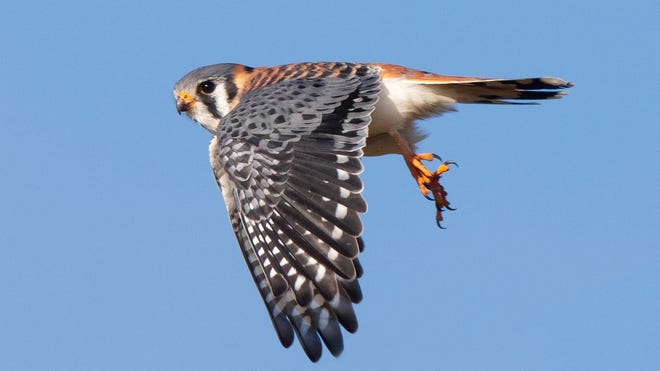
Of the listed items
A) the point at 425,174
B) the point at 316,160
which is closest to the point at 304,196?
the point at 316,160

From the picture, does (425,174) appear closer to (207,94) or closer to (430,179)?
(430,179)

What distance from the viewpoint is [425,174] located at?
9.22 meters

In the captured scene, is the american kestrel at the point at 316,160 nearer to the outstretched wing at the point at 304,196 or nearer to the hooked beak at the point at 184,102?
the outstretched wing at the point at 304,196

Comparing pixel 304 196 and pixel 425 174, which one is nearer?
pixel 304 196

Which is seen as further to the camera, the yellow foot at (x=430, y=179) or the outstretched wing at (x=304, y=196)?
the yellow foot at (x=430, y=179)

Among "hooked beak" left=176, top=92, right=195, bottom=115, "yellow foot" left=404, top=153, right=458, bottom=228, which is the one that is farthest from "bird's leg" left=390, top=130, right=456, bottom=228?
"hooked beak" left=176, top=92, right=195, bottom=115

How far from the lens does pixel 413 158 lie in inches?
363

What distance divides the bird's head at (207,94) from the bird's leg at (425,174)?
4.34ft

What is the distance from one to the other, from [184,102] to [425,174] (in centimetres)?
192

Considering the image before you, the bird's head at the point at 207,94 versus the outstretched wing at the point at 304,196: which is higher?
the bird's head at the point at 207,94

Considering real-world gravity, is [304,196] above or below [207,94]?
below

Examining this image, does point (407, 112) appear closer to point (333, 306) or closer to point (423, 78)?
point (423, 78)

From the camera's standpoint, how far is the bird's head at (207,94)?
9766 millimetres

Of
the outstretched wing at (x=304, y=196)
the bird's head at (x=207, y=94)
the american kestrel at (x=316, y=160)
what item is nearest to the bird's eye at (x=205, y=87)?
the bird's head at (x=207, y=94)
